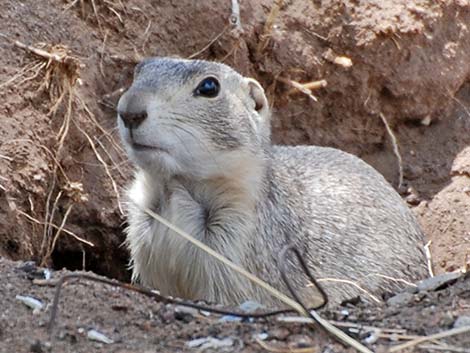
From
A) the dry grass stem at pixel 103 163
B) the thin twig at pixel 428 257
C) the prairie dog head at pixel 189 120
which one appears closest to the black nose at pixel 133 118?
the prairie dog head at pixel 189 120

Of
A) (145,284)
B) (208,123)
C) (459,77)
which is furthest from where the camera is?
(459,77)

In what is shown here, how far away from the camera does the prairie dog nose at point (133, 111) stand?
5008mm

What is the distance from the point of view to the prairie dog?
5.27 metres

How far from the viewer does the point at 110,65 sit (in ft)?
24.0

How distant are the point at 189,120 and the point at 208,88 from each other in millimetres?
Answer: 303

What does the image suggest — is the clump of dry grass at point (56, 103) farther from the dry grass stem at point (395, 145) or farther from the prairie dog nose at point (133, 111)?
the dry grass stem at point (395, 145)

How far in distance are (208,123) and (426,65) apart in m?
3.39

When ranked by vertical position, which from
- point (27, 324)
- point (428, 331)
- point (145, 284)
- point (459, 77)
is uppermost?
point (459, 77)

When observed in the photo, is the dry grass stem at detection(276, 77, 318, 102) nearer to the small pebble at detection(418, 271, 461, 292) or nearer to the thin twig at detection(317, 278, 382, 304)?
the thin twig at detection(317, 278, 382, 304)

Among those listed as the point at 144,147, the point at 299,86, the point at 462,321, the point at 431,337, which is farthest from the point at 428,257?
the point at 431,337

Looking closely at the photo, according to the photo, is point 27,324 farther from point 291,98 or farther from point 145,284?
point 291,98

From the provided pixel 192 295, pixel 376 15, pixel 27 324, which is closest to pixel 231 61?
pixel 376 15

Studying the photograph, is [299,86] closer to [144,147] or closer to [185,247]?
[185,247]

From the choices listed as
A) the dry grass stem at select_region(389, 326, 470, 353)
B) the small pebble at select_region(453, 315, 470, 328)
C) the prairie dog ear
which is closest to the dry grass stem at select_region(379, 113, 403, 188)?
the prairie dog ear
